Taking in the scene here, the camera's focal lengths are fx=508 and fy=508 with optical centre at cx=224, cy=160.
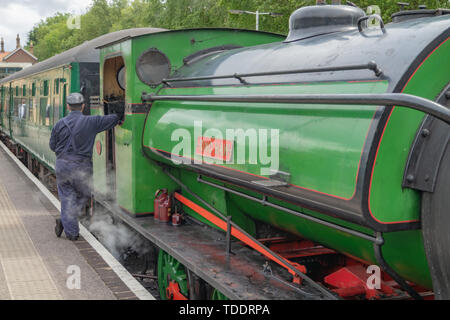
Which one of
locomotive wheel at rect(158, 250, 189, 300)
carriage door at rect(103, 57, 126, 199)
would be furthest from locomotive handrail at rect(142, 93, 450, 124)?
carriage door at rect(103, 57, 126, 199)

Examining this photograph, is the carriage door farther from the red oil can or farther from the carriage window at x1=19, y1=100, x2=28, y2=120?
the carriage window at x1=19, y1=100, x2=28, y2=120

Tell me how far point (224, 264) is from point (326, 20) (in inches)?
80.0

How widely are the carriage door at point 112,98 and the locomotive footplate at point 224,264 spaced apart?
4.30 feet

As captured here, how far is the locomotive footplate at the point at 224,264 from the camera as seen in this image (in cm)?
331

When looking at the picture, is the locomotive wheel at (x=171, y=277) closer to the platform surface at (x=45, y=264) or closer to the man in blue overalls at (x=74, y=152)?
the platform surface at (x=45, y=264)

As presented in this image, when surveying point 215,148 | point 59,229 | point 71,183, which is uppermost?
point 215,148

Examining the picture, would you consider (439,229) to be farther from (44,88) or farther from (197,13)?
(197,13)

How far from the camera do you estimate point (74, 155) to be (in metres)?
5.82

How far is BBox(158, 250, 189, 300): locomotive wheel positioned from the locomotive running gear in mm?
1503

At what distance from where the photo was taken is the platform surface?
436 centimetres

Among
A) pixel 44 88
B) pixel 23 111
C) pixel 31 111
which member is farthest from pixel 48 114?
pixel 23 111

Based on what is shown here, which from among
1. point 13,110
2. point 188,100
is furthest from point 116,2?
point 188,100

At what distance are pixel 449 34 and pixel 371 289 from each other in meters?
1.65
